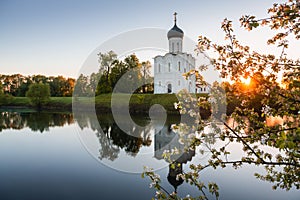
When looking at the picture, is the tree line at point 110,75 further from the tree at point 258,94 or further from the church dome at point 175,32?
the tree at point 258,94

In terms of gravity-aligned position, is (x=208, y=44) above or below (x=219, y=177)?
above

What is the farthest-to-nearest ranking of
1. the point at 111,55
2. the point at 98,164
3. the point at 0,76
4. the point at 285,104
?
the point at 0,76 < the point at 111,55 < the point at 98,164 < the point at 285,104

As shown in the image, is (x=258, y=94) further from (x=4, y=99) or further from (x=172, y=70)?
(x=4, y=99)

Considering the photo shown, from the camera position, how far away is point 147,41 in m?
10.3

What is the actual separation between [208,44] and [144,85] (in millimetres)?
44199

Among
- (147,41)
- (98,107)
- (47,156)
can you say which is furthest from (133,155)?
(98,107)

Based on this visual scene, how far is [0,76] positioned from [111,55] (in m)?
53.2

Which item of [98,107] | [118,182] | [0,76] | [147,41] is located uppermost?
[0,76]

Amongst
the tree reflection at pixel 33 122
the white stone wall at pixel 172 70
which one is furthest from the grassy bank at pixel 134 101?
the tree reflection at pixel 33 122

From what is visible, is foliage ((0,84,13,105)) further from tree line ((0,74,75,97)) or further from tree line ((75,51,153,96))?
tree line ((75,51,153,96))

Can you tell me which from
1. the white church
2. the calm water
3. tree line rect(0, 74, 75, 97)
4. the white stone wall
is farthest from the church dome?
tree line rect(0, 74, 75, 97)

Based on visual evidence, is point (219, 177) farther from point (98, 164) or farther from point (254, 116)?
point (254, 116)

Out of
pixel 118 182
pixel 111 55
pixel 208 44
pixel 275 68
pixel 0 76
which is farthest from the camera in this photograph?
pixel 0 76

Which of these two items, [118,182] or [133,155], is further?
[133,155]
